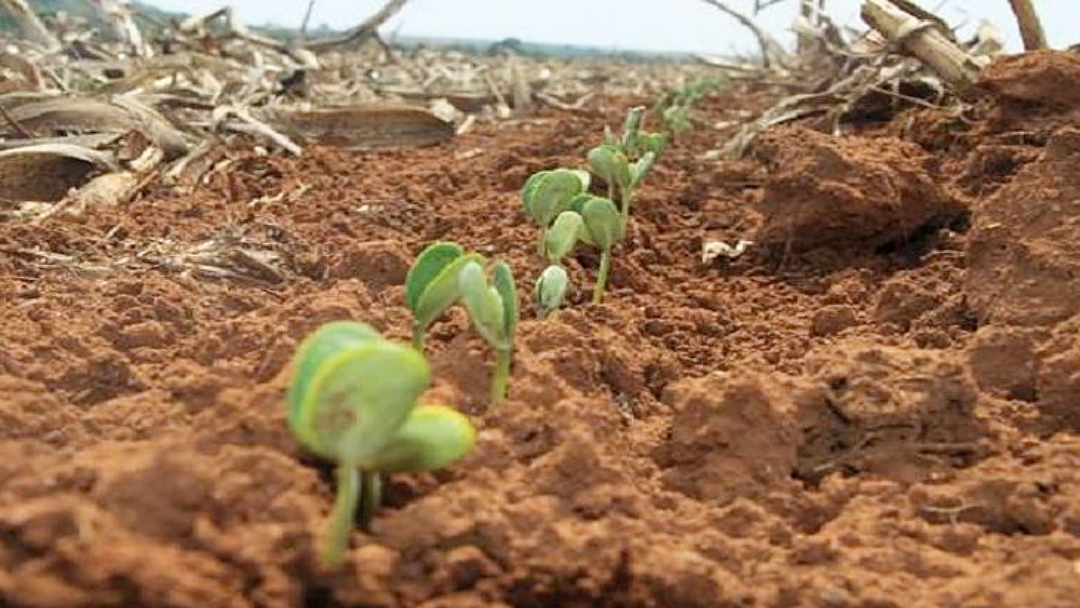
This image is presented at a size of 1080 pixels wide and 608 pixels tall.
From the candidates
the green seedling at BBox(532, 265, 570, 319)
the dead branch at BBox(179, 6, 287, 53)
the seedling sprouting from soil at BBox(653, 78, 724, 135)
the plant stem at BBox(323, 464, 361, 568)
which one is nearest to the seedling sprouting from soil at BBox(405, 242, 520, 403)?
the green seedling at BBox(532, 265, 570, 319)

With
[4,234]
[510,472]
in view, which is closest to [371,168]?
[4,234]

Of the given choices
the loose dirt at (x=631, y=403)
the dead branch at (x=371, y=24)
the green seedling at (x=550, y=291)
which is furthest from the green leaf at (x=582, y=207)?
the dead branch at (x=371, y=24)

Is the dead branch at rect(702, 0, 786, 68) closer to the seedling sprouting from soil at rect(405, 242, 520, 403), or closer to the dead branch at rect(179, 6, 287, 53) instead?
the dead branch at rect(179, 6, 287, 53)

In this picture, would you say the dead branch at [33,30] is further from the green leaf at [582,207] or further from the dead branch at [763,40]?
the green leaf at [582,207]

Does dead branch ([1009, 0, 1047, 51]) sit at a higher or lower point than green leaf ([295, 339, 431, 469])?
higher

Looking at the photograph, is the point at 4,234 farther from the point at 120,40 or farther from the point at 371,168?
the point at 120,40
